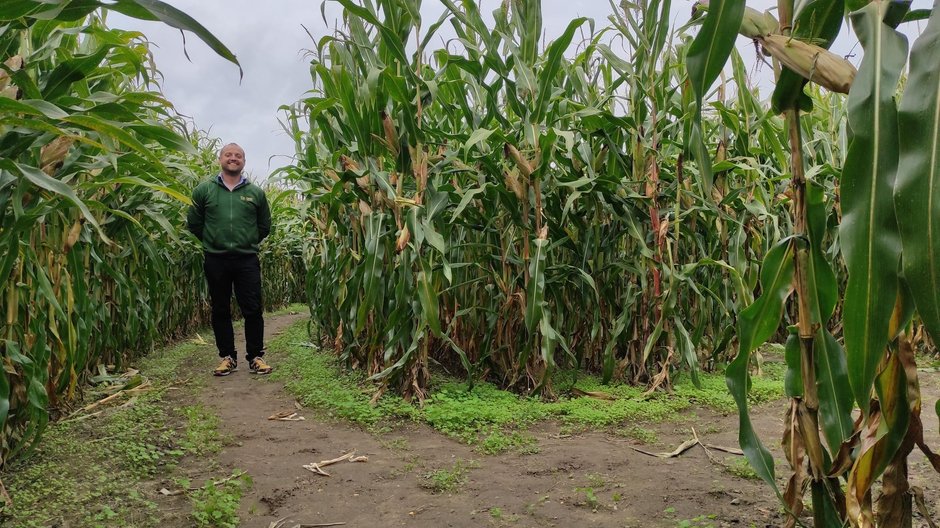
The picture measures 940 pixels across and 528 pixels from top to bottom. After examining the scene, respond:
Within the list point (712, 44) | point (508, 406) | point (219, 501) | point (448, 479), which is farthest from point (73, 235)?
point (712, 44)

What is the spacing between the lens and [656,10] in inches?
123

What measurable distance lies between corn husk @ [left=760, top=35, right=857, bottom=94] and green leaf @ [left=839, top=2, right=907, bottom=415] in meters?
0.11

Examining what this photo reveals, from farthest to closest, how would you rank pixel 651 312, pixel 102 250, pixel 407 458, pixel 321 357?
1. pixel 321 357
2. pixel 102 250
3. pixel 651 312
4. pixel 407 458

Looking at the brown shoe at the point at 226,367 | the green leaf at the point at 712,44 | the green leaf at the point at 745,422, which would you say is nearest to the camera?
the green leaf at the point at 712,44

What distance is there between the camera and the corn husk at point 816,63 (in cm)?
104

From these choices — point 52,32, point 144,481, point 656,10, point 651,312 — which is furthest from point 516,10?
point 144,481

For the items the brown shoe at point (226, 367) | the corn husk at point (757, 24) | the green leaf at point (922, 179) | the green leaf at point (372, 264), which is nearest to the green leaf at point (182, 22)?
the corn husk at point (757, 24)

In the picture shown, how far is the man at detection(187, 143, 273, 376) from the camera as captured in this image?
4.39 meters

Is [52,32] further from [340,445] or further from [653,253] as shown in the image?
[653,253]

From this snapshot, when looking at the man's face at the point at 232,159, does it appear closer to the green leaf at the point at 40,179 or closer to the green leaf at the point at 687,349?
the green leaf at the point at 40,179

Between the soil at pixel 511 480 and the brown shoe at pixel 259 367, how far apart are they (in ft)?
4.55

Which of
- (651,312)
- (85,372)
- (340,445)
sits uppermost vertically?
(651,312)

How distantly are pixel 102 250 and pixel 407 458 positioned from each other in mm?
2568

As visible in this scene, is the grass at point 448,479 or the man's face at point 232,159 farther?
the man's face at point 232,159
